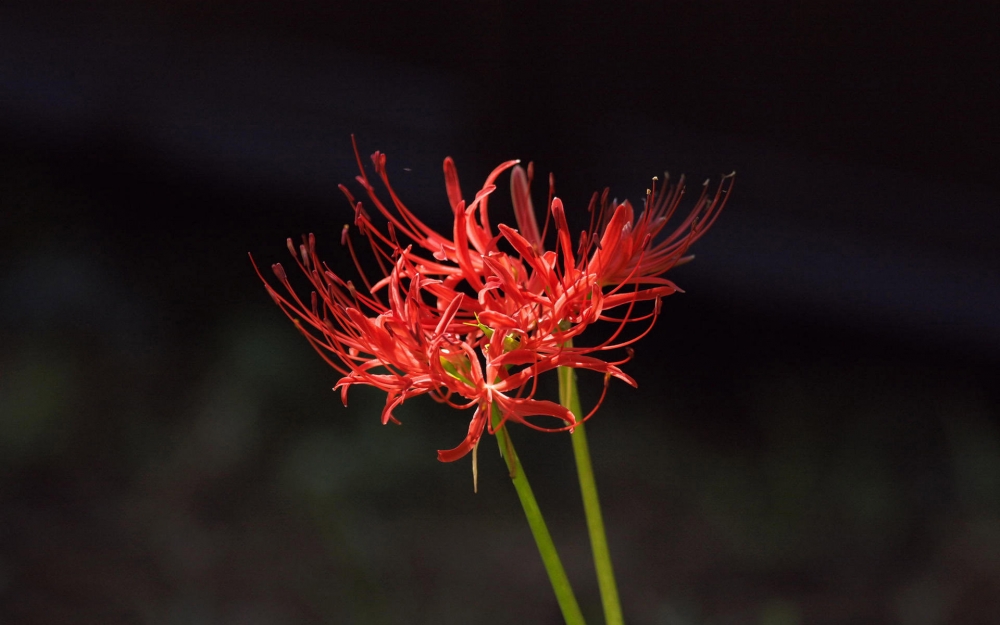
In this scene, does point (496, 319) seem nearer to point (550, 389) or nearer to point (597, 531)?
point (597, 531)

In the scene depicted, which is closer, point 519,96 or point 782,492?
point 782,492

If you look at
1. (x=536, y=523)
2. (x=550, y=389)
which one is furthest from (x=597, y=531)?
(x=550, y=389)

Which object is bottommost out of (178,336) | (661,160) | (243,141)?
(178,336)

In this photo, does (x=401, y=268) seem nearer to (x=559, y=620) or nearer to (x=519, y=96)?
(x=559, y=620)

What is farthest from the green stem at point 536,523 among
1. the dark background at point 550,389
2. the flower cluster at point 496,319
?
the dark background at point 550,389

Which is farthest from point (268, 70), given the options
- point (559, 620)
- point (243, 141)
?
point (559, 620)
